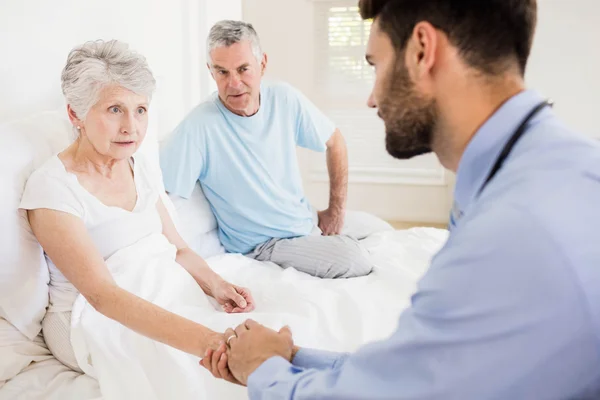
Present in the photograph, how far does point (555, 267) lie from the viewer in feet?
2.74

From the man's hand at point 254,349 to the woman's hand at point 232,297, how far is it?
54 cm

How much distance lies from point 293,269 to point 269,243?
0.82 ft

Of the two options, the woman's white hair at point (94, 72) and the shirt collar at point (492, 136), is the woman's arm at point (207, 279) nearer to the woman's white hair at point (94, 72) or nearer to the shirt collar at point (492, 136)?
the woman's white hair at point (94, 72)

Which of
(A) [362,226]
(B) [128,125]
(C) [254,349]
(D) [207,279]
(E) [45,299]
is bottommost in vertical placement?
(A) [362,226]

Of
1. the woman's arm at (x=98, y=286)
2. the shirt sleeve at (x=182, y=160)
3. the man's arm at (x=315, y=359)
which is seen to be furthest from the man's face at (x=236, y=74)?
the man's arm at (x=315, y=359)

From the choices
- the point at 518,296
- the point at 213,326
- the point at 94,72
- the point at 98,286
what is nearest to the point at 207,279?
the point at 213,326

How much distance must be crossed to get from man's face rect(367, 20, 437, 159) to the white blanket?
684mm

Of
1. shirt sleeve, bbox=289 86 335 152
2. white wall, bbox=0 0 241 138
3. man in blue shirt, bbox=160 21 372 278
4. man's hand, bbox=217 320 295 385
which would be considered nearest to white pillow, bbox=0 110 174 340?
white wall, bbox=0 0 241 138

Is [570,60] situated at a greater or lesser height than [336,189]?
greater

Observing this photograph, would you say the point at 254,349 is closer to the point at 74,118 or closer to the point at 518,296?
the point at 518,296

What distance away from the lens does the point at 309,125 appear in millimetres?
2879

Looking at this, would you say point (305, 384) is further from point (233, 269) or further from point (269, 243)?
point (269, 243)

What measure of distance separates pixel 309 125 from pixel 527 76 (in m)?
2.47

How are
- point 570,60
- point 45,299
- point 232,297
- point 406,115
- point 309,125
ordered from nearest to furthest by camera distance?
point 406,115 → point 45,299 → point 232,297 → point 309,125 → point 570,60
